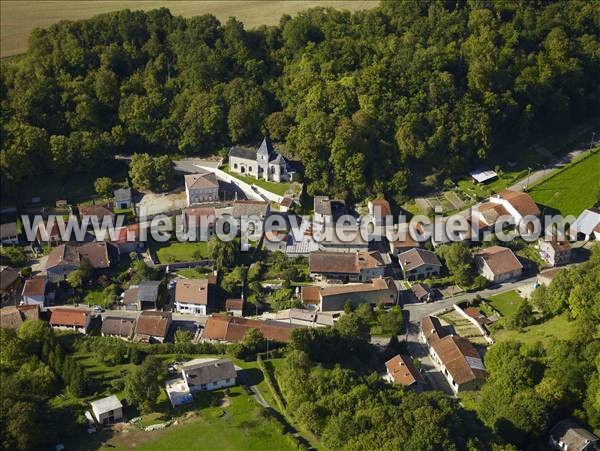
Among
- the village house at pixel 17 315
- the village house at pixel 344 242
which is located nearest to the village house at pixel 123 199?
the village house at pixel 17 315

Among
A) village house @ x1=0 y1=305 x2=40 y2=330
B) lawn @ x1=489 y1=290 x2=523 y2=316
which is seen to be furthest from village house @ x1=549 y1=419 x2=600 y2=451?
village house @ x1=0 y1=305 x2=40 y2=330

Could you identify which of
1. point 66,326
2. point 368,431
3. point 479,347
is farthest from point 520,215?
point 66,326

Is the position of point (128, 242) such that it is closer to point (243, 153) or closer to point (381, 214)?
point (243, 153)

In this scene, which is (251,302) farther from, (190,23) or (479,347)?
(190,23)

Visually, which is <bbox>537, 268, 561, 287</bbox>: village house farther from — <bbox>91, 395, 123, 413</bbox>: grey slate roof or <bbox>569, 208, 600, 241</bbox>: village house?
<bbox>91, 395, 123, 413</bbox>: grey slate roof

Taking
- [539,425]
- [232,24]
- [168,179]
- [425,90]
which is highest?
[232,24]
